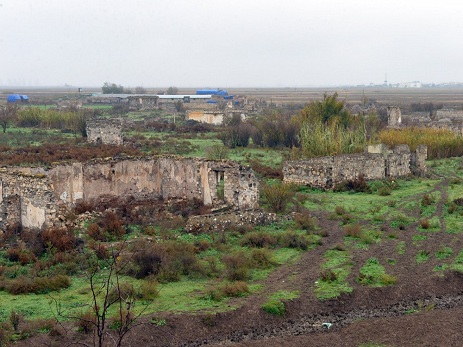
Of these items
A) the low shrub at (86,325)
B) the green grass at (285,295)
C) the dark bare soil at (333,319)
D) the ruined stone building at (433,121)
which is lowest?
the dark bare soil at (333,319)

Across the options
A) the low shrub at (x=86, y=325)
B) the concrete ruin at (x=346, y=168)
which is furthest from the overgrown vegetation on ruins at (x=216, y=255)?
the concrete ruin at (x=346, y=168)

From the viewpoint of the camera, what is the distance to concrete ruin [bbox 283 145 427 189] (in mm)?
27109

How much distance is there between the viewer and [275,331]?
492 inches

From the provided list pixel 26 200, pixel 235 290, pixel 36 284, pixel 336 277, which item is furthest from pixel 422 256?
pixel 26 200

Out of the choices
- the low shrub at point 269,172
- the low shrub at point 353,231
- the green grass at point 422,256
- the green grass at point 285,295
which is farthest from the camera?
the low shrub at point 269,172

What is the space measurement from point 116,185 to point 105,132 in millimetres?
17479

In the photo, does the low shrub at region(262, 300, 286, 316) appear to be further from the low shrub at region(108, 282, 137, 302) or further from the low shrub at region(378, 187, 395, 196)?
the low shrub at region(378, 187, 395, 196)

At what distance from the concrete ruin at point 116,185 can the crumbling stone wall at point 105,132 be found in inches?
659

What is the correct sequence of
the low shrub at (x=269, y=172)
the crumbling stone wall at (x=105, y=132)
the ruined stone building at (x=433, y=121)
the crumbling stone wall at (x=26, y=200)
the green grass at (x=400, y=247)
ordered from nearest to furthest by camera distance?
the green grass at (x=400, y=247) < the crumbling stone wall at (x=26, y=200) < the low shrub at (x=269, y=172) < the crumbling stone wall at (x=105, y=132) < the ruined stone building at (x=433, y=121)

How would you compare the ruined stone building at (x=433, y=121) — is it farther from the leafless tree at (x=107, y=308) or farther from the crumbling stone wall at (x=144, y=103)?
the crumbling stone wall at (x=144, y=103)

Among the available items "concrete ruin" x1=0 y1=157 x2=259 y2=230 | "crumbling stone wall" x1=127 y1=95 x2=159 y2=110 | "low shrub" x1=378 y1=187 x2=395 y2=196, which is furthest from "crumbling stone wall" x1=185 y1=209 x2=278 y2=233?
"crumbling stone wall" x1=127 y1=95 x2=159 y2=110

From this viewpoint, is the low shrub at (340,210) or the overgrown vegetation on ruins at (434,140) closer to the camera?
the low shrub at (340,210)

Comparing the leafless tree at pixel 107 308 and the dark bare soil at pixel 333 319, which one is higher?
the leafless tree at pixel 107 308

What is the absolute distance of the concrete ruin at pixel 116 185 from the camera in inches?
733
